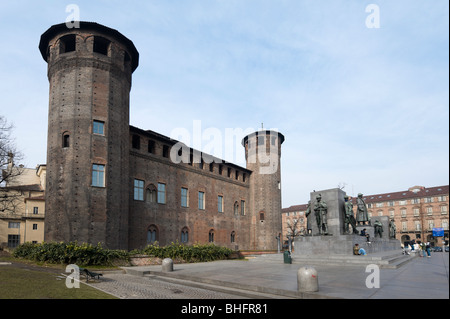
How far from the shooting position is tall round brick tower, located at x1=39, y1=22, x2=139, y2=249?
22.8 metres

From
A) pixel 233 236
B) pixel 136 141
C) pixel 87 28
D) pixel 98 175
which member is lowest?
pixel 233 236

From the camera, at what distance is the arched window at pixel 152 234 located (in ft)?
97.1

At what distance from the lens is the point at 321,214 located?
21469 mm

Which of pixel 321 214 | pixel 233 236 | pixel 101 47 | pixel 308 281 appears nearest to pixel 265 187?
pixel 233 236

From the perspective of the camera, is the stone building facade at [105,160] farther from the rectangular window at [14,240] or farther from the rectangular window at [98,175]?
the rectangular window at [14,240]

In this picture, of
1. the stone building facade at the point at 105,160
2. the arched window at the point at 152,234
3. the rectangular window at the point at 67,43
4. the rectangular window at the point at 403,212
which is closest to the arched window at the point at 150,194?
the stone building facade at the point at 105,160

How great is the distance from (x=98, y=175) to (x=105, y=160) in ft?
3.73

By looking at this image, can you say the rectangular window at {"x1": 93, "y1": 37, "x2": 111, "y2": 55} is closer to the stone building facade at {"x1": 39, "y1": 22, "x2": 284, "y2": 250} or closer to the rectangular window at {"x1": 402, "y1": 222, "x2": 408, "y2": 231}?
the stone building facade at {"x1": 39, "y1": 22, "x2": 284, "y2": 250}

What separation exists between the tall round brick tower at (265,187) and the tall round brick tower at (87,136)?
76.8ft

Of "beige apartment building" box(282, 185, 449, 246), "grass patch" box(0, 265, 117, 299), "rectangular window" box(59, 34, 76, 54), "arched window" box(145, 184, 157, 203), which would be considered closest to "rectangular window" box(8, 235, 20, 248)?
"arched window" box(145, 184, 157, 203)

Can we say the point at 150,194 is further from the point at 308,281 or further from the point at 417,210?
the point at 417,210

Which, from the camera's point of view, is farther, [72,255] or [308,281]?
[72,255]

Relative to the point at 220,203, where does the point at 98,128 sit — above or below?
above

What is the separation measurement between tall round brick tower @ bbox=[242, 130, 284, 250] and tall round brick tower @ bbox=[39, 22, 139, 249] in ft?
76.8
